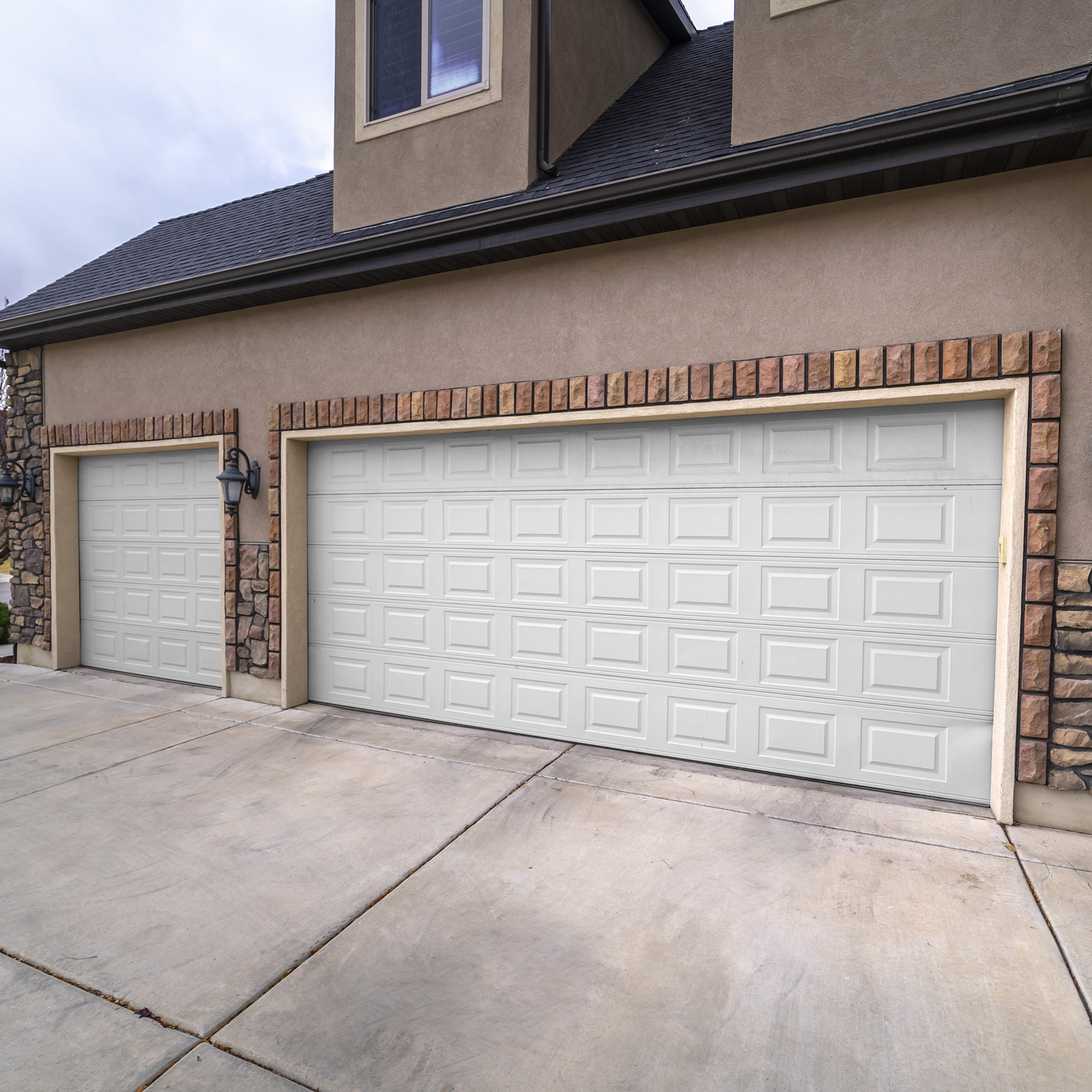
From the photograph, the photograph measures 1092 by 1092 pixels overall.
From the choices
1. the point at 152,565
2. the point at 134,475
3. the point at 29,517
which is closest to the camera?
the point at 152,565

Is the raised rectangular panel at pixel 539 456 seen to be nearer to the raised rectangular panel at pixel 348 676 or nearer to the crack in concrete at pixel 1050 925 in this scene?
the raised rectangular panel at pixel 348 676

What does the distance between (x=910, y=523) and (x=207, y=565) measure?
601cm

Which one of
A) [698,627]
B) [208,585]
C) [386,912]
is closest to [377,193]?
[208,585]

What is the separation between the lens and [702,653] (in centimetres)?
461

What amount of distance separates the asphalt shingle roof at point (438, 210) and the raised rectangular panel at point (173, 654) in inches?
134

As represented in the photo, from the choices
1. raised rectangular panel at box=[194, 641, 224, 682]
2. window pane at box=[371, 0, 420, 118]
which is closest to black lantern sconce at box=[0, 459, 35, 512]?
raised rectangular panel at box=[194, 641, 224, 682]

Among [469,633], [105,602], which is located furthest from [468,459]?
[105,602]

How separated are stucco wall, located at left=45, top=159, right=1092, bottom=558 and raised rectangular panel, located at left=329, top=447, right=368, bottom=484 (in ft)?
1.63

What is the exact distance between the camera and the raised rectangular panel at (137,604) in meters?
7.02

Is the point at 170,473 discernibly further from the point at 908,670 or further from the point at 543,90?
the point at 908,670

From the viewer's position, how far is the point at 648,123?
5.46 m

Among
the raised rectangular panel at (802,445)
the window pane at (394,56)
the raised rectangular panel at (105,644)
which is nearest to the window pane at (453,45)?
the window pane at (394,56)

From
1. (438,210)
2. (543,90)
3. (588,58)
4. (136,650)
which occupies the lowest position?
(136,650)

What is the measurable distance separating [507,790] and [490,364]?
3002mm
